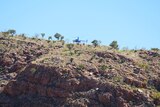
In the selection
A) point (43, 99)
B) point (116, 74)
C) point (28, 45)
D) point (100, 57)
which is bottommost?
point (43, 99)

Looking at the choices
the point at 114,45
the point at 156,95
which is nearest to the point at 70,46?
the point at 114,45

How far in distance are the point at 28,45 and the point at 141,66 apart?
14052 mm

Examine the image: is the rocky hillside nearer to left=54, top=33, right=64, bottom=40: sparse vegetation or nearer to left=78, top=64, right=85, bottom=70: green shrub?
left=78, top=64, right=85, bottom=70: green shrub

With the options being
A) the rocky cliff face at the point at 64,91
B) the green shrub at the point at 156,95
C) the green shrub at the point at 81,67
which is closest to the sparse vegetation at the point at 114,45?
the green shrub at the point at 81,67

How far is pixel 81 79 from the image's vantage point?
1378 inches

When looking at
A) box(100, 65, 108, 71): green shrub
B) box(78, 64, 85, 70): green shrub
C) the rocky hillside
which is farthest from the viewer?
box(100, 65, 108, 71): green shrub

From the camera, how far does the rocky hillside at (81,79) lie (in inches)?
1310

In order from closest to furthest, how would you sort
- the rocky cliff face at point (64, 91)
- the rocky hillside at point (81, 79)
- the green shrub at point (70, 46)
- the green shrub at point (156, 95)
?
the rocky cliff face at point (64, 91), the rocky hillside at point (81, 79), the green shrub at point (156, 95), the green shrub at point (70, 46)

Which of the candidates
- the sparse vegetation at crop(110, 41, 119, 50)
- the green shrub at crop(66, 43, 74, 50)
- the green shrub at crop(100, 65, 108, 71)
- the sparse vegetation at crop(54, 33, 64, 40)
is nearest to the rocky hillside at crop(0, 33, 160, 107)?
the green shrub at crop(100, 65, 108, 71)

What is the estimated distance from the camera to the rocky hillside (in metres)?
33.3

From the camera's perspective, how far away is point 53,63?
3747cm

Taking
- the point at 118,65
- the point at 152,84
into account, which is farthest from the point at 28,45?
the point at 152,84

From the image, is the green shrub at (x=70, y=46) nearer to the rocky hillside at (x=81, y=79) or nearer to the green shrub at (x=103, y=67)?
the rocky hillside at (x=81, y=79)

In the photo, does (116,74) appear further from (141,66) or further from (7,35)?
(7,35)
